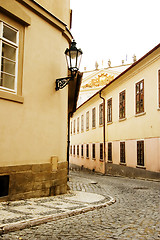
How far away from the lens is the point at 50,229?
480cm

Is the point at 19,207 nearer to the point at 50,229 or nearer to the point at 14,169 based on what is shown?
the point at 14,169

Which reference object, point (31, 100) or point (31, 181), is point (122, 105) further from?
point (31, 181)

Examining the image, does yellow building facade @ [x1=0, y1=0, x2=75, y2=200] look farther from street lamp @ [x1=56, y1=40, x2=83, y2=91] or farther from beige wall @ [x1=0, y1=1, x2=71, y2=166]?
street lamp @ [x1=56, y1=40, x2=83, y2=91]

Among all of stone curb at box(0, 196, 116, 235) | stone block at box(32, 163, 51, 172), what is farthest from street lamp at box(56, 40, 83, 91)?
stone curb at box(0, 196, 116, 235)

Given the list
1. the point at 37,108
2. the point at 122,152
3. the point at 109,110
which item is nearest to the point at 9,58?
the point at 37,108

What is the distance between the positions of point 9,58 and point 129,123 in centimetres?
1265

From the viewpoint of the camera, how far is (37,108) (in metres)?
7.75

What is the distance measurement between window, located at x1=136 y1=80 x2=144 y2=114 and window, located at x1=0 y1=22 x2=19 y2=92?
11.0 metres

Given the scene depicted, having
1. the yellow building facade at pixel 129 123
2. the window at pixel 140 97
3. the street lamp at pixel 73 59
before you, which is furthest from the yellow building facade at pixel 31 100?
the window at pixel 140 97

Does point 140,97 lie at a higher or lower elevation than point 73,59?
higher

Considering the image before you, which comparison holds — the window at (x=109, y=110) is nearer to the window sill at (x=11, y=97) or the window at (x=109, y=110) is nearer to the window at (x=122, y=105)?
the window at (x=122, y=105)

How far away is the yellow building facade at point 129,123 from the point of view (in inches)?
607

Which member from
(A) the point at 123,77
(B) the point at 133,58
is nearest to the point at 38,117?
(A) the point at 123,77

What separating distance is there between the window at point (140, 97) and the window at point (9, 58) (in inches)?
433
